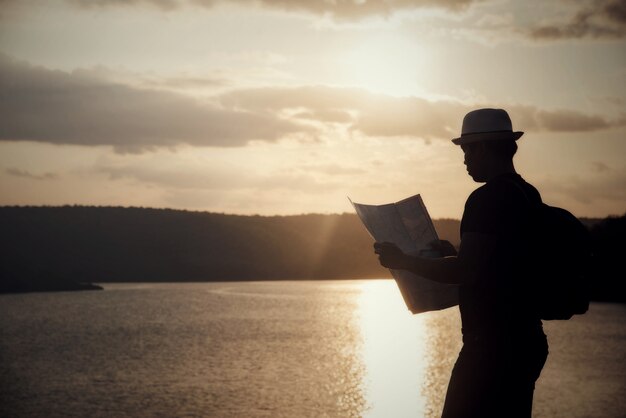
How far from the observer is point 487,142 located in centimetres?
396

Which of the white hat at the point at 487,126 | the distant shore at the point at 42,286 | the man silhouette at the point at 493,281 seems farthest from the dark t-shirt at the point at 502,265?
the distant shore at the point at 42,286

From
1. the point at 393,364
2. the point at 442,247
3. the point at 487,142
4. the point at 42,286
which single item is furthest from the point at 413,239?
the point at 42,286

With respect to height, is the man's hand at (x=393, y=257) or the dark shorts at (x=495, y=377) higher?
the man's hand at (x=393, y=257)

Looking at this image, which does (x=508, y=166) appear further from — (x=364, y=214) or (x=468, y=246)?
(x=364, y=214)

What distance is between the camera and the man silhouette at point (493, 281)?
12.0 ft

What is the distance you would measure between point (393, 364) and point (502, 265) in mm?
54084

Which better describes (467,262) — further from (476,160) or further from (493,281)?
(476,160)

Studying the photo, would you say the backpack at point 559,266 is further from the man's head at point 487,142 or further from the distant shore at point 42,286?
the distant shore at point 42,286

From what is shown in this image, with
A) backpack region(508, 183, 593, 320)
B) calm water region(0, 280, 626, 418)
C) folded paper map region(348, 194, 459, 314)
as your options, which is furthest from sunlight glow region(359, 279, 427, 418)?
backpack region(508, 183, 593, 320)

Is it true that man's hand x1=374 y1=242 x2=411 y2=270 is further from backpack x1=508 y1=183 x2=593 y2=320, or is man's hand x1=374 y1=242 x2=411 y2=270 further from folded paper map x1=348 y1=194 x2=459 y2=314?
backpack x1=508 y1=183 x2=593 y2=320

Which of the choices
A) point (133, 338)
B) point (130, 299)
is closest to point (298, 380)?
point (133, 338)

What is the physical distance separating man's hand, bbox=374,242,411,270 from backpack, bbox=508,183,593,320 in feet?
1.95

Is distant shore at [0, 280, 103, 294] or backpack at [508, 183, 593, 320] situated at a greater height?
distant shore at [0, 280, 103, 294]

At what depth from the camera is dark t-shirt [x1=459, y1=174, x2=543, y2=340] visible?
12.0 ft
